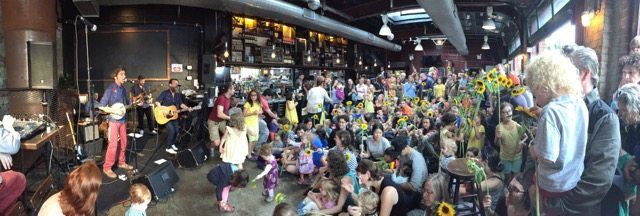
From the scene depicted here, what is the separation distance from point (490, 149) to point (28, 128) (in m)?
5.05

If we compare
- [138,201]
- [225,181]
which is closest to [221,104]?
[225,181]

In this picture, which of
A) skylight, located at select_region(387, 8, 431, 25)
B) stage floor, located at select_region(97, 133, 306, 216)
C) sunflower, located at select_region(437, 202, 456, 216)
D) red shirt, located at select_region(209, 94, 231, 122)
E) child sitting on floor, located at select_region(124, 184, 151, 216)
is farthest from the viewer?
skylight, located at select_region(387, 8, 431, 25)

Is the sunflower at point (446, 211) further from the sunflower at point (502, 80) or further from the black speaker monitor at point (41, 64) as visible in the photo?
the black speaker monitor at point (41, 64)

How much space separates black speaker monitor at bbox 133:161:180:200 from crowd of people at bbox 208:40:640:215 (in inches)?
23.7

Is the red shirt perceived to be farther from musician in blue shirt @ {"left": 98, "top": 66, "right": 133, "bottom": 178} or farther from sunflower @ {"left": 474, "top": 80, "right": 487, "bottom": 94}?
sunflower @ {"left": 474, "top": 80, "right": 487, "bottom": 94}

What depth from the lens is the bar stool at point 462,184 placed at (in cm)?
260

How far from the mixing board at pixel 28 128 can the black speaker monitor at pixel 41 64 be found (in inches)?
68.9

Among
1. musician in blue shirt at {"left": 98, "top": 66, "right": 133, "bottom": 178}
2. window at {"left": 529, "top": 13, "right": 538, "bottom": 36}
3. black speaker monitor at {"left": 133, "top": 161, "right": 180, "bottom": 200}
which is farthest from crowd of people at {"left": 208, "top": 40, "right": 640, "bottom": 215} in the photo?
window at {"left": 529, "top": 13, "right": 538, "bottom": 36}

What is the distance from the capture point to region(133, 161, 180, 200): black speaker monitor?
4359 mm

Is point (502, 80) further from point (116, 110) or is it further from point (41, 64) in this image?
point (41, 64)

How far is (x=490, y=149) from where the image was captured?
13.0 feet

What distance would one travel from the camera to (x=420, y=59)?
2339 centimetres

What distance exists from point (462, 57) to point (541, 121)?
23.0 m

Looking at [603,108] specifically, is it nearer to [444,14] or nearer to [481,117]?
[481,117]
